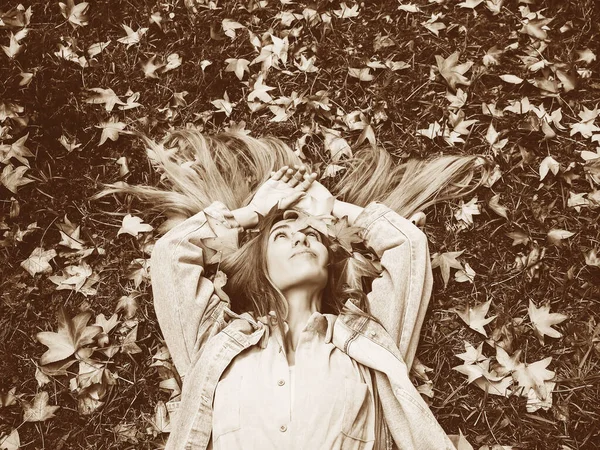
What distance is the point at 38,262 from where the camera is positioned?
2992 millimetres

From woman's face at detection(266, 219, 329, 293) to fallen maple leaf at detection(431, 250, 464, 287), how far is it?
607 millimetres

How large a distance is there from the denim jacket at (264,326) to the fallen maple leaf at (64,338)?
1.32 feet

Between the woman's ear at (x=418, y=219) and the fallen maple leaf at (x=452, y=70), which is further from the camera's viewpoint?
the fallen maple leaf at (x=452, y=70)

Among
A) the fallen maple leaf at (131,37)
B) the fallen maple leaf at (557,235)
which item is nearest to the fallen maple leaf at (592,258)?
the fallen maple leaf at (557,235)

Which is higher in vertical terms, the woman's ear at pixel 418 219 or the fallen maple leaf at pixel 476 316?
the woman's ear at pixel 418 219

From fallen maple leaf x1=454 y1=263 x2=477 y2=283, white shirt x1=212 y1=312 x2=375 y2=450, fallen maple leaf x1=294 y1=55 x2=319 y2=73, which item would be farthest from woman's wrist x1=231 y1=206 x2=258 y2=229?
fallen maple leaf x1=454 y1=263 x2=477 y2=283

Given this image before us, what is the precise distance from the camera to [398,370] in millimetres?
2545

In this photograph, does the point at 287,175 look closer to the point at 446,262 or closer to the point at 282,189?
the point at 282,189

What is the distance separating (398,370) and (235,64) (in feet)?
5.71

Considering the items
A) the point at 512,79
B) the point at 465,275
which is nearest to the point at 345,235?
the point at 465,275

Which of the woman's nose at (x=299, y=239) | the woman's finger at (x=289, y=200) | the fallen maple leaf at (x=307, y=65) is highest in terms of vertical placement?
the fallen maple leaf at (x=307, y=65)

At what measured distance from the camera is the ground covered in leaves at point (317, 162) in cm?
281

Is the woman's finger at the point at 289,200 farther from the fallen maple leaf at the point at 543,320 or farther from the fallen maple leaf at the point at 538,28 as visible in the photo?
the fallen maple leaf at the point at 538,28

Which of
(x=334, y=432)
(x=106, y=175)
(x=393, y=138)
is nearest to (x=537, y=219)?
(x=393, y=138)
